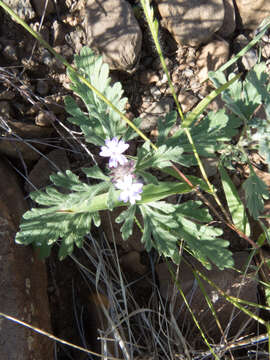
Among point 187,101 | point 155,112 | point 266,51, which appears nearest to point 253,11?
point 266,51

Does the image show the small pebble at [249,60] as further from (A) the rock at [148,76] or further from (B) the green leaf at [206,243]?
(B) the green leaf at [206,243]

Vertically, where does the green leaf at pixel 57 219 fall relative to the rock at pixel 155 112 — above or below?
below

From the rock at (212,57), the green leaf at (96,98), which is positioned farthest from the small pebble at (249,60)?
the green leaf at (96,98)

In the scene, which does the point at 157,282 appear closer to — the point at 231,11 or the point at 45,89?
the point at 45,89

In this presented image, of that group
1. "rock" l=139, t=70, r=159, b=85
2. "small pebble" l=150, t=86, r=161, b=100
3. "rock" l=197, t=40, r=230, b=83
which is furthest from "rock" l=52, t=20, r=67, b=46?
"rock" l=197, t=40, r=230, b=83

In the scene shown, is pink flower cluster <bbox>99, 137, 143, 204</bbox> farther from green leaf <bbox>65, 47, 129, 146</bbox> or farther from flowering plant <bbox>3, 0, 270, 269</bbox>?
green leaf <bbox>65, 47, 129, 146</bbox>

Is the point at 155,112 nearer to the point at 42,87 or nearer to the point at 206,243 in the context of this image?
the point at 42,87
